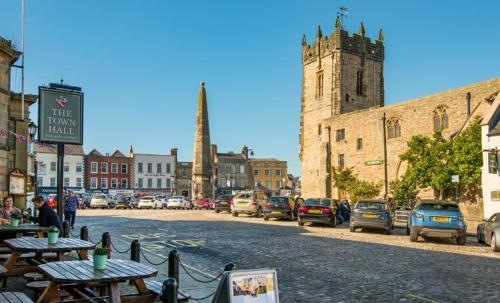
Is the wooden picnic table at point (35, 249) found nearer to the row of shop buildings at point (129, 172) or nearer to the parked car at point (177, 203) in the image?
the parked car at point (177, 203)

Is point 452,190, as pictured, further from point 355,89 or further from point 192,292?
point 192,292

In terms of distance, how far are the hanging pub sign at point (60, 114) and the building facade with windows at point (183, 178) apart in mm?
65080

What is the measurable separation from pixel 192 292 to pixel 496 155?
2130 cm

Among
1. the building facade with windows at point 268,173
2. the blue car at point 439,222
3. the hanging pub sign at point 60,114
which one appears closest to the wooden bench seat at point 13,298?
the hanging pub sign at point 60,114

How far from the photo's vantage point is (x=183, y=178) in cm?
7919

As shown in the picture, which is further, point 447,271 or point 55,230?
point 447,271

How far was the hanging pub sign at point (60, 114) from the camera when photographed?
41.6ft

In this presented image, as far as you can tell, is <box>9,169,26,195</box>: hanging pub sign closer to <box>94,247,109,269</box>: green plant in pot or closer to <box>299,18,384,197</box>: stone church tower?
<box>94,247,109,269</box>: green plant in pot

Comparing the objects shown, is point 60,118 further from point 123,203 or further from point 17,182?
point 123,203

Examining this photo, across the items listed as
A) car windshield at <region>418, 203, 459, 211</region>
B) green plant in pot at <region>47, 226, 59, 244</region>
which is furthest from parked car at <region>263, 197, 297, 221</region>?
green plant in pot at <region>47, 226, 59, 244</region>

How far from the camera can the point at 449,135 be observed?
32.9 m

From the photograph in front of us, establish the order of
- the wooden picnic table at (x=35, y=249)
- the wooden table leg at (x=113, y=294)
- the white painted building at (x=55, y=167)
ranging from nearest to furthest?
the wooden table leg at (x=113, y=294)
the wooden picnic table at (x=35, y=249)
the white painted building at (x=55, y=167)

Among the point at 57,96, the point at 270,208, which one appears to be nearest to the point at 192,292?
the point at 57,96

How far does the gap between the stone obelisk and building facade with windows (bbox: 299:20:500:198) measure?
11.2 meters
